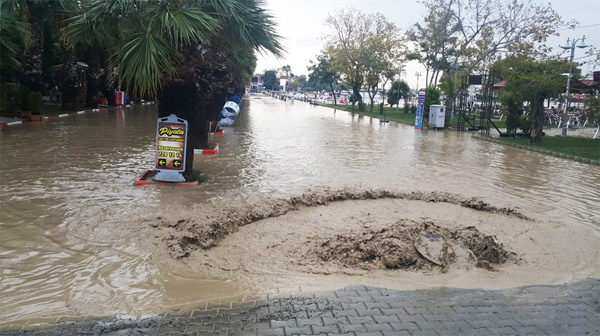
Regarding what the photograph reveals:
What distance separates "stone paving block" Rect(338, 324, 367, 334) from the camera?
3.91m

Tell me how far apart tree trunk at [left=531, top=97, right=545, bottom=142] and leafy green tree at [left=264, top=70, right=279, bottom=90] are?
431ft

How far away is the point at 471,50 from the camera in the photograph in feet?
89.6

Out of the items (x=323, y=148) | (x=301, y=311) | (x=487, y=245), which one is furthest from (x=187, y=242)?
(x=323, y=148)

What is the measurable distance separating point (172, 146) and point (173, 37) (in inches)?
86.8

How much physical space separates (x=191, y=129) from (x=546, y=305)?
7577mm

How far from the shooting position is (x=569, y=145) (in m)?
19.0

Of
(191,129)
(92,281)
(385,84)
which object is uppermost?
(385,84)

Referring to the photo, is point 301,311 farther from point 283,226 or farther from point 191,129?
point 191,129

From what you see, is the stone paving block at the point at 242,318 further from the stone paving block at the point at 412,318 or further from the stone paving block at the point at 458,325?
the stone paving block at the point at 458,325

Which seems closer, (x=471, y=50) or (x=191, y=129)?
(x=191, y=129)

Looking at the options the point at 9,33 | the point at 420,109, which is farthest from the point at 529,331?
the point at 420,109

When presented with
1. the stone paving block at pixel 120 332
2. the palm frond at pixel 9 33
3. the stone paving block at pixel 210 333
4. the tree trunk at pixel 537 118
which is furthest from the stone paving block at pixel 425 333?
the tree trunk at pixel 537 118

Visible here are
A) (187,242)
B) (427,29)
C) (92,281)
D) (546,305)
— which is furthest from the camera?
(427,29)

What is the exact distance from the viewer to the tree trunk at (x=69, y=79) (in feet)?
81.9
